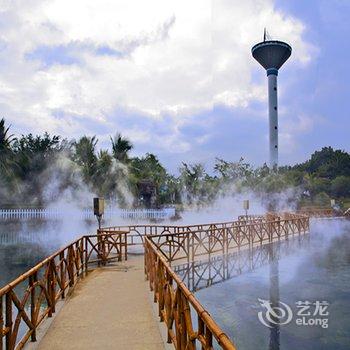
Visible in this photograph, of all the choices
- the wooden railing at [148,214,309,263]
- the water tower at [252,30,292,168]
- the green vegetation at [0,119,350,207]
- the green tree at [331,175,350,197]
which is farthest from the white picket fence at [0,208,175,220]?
the green tree at [331,175,350,197]

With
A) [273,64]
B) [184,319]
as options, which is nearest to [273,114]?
[273,64]

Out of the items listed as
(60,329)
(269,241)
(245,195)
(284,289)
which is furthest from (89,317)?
(245,195)

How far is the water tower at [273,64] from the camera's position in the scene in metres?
50.0

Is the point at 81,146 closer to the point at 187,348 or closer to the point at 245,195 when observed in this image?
the point at 245,195

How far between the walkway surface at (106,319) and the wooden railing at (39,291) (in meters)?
0.25

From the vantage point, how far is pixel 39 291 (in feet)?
25.4

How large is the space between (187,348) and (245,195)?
39.9m

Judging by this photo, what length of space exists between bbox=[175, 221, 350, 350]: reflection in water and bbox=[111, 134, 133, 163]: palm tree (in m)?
19.8

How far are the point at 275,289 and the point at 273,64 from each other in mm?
46294

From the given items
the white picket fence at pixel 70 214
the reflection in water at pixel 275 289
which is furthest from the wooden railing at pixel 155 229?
the white picket fence at pixel 70 214

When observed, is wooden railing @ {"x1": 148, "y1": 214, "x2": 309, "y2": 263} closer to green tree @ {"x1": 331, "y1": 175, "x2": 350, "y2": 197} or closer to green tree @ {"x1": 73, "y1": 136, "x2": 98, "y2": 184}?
green tree @ {"x1": 73, "y1": 136, "x2": 98, "y2": 184}

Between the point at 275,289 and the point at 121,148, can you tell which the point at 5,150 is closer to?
the point at 121,148

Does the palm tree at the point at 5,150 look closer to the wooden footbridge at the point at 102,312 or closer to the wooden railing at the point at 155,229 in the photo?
the wooden railing at the point at 155,229

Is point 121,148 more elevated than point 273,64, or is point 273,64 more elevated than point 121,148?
point 273,64
